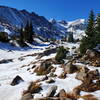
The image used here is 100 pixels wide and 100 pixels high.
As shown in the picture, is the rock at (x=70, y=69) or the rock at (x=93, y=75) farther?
the rock at (x=70, y=69)

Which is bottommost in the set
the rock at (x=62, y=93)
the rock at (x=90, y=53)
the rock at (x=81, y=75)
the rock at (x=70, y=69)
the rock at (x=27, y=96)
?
the rock at (x=27, y=96)

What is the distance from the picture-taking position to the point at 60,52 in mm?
35469

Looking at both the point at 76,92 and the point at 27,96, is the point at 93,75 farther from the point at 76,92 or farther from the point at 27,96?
the point at 27,96

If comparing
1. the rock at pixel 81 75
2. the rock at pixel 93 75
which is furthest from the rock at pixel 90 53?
the rock at pixel 81 75

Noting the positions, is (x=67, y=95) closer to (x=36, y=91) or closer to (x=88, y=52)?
(x=36, y=91)

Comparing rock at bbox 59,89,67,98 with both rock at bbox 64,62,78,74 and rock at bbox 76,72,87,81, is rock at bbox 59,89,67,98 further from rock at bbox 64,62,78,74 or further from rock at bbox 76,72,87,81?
rock at bbox 64,62,78,74

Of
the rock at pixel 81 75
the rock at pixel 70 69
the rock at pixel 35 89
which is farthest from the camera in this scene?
the rock at pixel 70 69

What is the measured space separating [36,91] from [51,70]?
8365 mm

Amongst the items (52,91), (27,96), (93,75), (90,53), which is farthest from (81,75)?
(90,53)

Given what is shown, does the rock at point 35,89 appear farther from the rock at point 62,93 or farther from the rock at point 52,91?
the rock at point 62,93

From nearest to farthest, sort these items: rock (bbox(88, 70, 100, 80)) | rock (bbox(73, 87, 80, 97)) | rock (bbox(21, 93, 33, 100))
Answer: rock (bbox(73, 87, 80, 97)) < rock (bbox(21, 93, 33, 100)) < rock (bbox(88, 70, 100, 80))

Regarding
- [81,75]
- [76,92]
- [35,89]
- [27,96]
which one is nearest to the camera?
[76,92]

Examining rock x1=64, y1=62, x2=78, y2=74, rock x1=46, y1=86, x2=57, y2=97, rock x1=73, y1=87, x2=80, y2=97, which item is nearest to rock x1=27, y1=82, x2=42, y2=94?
rock x1=46, y1=86, x2=57, y2=97

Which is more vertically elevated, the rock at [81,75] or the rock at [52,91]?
the rock at [81,75]
